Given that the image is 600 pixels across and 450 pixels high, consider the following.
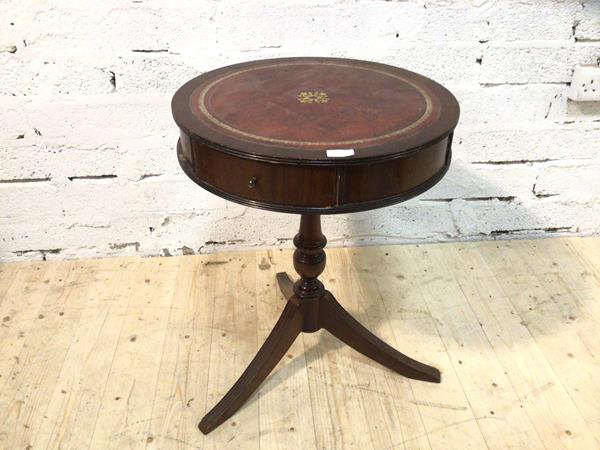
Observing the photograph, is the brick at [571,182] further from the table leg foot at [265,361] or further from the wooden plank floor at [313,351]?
the table leg foot at [265,361]

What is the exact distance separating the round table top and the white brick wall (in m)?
0.33

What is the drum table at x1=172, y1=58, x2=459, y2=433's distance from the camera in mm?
1153

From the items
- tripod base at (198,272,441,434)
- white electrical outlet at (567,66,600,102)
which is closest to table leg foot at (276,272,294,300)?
tripod base at (198,272,441,434)

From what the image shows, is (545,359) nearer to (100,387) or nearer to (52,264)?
(100,387)

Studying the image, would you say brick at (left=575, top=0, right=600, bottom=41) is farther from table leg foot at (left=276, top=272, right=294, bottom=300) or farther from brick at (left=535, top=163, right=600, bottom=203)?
table leg foot at (left=276, top=272, right=294, bottom=300)

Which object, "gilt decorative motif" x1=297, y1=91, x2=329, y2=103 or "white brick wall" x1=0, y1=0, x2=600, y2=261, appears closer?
"gilt decorative motif" x1=297, y1=91, x2=329, y2=103

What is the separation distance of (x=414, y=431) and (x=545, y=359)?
0.51 meters

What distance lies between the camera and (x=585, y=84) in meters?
1.99

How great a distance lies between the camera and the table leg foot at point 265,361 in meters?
1.59

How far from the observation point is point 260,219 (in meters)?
2.20

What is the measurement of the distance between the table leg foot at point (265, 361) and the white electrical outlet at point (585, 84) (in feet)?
3.94

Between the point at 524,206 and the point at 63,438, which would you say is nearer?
the point at 63,438

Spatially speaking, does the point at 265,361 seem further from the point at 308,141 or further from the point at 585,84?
the point at 585,84

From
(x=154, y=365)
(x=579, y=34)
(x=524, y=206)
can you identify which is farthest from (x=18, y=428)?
(x=579, y=34)
